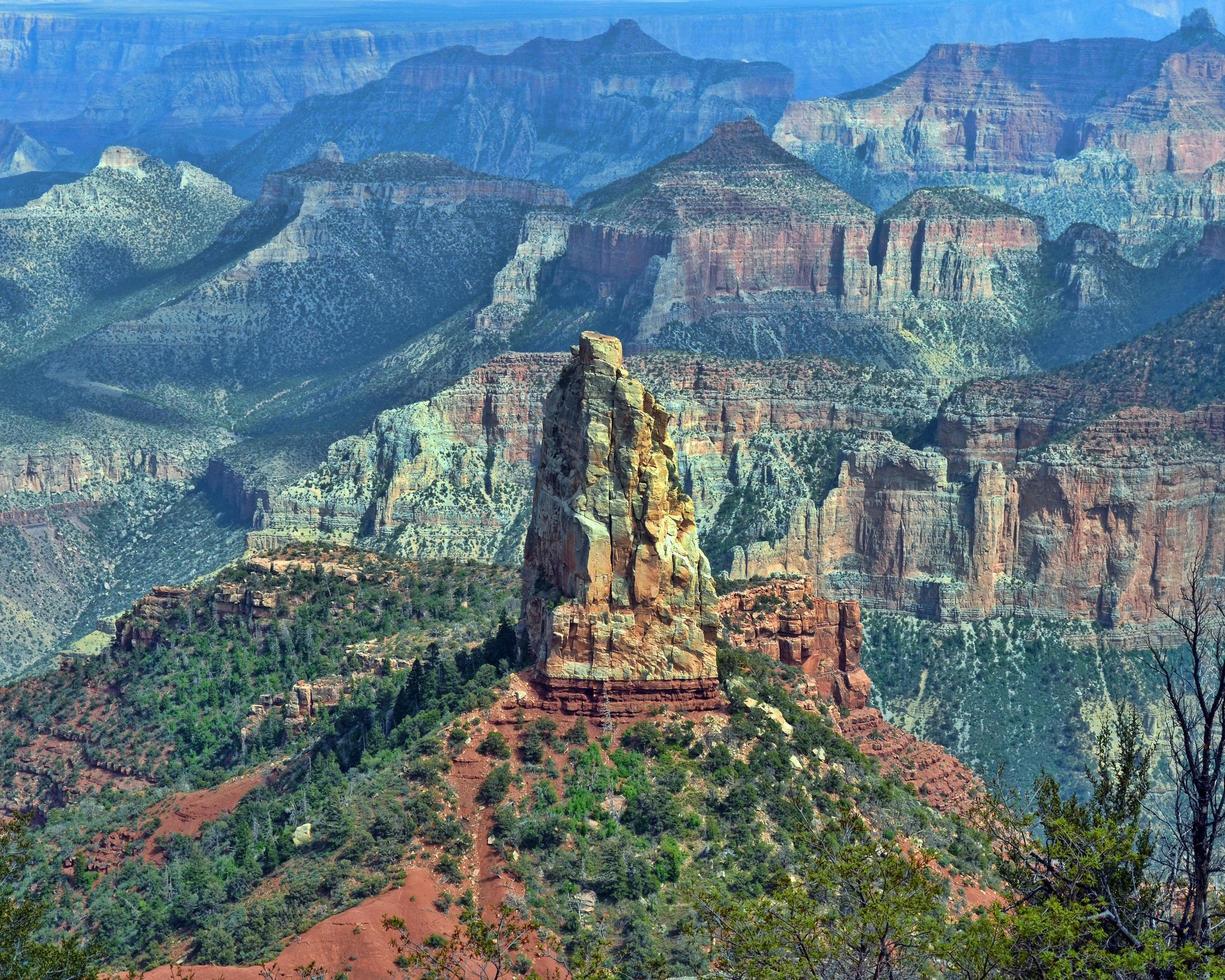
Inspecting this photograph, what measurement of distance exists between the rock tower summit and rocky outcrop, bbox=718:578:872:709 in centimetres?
1269

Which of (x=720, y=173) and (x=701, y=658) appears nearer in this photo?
(x=701, y=658)

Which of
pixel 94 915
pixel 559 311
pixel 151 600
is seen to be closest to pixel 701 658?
pixel 94 915

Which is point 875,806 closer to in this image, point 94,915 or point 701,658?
point 701,658

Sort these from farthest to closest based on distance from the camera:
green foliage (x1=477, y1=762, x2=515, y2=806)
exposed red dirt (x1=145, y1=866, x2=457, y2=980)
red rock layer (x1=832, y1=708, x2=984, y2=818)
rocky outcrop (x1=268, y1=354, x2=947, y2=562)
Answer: rocky outcrop (x1=268, y1=354, x2=947, y2=562), red rock layer (x1=832, y1=708, x2=984, y2=818), green foliage (x1=477, y1=762, x2=515, y2=806), exposed red dirt (x1=145, y1=866, x2=457, y2=980)

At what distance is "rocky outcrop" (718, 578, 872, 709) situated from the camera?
7531cm

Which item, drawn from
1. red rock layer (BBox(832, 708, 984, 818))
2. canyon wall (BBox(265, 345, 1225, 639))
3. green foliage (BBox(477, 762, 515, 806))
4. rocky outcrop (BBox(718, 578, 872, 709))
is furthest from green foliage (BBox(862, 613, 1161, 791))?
green foliage (BBox(477, 762, 515, 806))

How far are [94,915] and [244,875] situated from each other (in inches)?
259

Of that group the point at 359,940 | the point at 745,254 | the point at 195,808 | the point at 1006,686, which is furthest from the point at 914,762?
the point at 745,254

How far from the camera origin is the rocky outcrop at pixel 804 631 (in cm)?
7531

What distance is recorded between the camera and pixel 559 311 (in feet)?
617

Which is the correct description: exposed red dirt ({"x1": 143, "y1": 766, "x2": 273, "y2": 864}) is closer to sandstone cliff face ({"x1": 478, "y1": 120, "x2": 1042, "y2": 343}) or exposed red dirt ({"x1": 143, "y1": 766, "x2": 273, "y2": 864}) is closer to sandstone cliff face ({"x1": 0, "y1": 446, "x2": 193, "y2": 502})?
sandstone cliff face ({"x1": 0, "y1": 446, "x2": 193, "y2": 502})

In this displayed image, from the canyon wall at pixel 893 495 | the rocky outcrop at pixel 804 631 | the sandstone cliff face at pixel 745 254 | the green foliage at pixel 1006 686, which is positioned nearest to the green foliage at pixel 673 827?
the rocky outcrop at pixel 804 631

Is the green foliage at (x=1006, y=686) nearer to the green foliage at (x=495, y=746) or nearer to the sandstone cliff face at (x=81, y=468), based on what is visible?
the green foliage at (x=495, y=746)

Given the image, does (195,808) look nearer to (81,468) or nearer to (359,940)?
(359,940)
